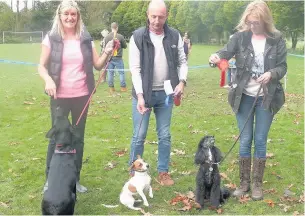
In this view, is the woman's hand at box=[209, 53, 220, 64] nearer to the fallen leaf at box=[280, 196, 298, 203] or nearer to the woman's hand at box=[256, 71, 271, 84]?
the woman's hand at box=[256, 71, 271, 84]

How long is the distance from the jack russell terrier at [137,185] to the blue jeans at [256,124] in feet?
3.85

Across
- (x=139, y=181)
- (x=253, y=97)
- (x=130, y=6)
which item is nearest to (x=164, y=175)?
(x=139, y=181)

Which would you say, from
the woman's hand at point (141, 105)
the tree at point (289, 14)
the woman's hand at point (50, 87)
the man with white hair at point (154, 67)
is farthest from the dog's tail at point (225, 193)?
the tree at point (289, 14)

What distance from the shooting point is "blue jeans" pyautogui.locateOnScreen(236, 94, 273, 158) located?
14.4 ft

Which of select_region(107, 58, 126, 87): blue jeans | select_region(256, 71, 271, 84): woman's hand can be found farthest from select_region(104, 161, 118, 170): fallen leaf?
select_region(107, 58, 126, 87): blue jeans

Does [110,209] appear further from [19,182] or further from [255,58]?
[255,58]

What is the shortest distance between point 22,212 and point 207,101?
744 cm

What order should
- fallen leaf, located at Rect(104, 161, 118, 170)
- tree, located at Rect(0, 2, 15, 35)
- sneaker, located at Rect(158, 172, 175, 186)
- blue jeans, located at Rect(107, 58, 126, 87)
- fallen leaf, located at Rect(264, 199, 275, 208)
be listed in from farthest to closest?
tree, located at Rect(0, 2, 15, 35) → blue jeans, located at Rect(107, 58, 126, 87) → fallen leaf, located at Rect(104, 161, 118, 170) → sneaker, located at Rect(158, 172, 175, 186) → fallen leaf, located at Rect(264, 199, 275, 208)

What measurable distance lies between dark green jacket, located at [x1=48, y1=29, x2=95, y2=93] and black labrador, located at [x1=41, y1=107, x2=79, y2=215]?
1.25ft

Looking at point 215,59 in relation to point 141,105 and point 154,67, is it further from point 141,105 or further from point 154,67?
point 141,105

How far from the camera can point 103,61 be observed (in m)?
4.47

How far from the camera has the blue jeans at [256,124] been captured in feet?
14.4

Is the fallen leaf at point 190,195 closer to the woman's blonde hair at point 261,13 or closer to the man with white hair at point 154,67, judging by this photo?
the man with white hair at point 154,67

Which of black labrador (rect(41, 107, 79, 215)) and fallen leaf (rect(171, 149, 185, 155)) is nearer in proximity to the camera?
black labrador (rect(41, 107, 79, 215))
